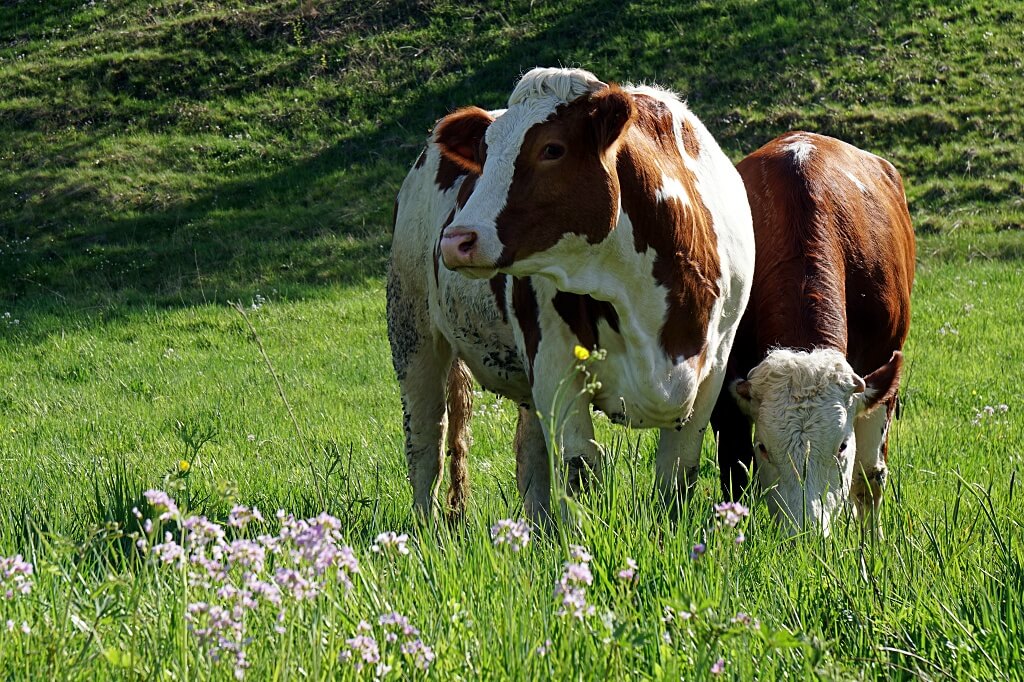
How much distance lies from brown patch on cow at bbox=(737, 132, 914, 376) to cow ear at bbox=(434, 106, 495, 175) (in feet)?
5.26

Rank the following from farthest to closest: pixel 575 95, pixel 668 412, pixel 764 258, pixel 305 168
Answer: pixel 305 168 < pixel 764 258 < pixel 668 412 < pixel 575 95

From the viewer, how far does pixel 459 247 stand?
4.20 meters

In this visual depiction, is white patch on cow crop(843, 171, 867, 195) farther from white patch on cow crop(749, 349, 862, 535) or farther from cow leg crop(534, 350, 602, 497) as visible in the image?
cow leg crop(534, 350, 602, 497)

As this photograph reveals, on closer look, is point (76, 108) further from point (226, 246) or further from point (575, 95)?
point (575, 95)

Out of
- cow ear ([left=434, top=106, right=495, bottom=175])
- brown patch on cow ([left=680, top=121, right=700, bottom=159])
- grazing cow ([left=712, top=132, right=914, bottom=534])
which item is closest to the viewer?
grazing cow ([left=712, top=132, right=914, bottom=534])

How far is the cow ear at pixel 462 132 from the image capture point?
5.20 m

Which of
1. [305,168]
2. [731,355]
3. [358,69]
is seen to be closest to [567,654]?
[731,355]

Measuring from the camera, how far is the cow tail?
6730 mm

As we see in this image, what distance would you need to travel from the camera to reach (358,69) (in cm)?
2294

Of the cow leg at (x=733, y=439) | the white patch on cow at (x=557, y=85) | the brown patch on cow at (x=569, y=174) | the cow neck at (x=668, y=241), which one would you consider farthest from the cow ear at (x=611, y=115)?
the cow leg at (x=733, y=439)

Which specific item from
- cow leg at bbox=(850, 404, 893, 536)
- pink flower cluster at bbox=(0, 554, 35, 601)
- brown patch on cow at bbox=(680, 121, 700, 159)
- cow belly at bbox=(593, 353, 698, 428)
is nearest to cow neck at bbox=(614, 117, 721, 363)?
cow belly at bbox=(593, 353, 698, 428)

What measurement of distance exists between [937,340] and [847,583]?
7.56 meters

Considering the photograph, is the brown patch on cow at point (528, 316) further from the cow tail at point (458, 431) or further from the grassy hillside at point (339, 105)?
the grassy hillside at point (339, 105)

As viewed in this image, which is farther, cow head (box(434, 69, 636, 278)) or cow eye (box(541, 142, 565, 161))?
cow eye (box(541, 142, 565, 161))
